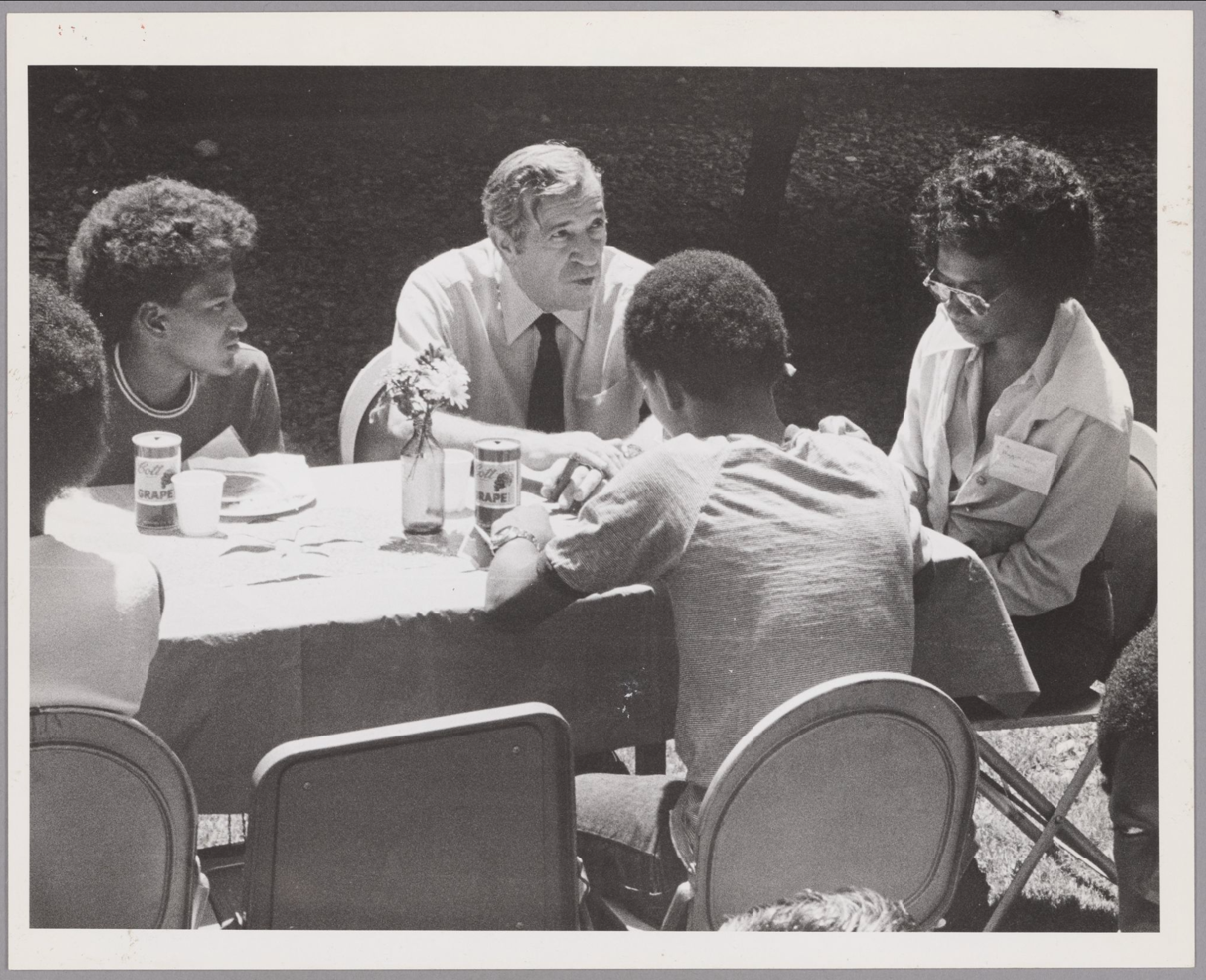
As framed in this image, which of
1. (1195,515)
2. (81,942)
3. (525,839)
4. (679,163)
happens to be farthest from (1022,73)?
(81,942)

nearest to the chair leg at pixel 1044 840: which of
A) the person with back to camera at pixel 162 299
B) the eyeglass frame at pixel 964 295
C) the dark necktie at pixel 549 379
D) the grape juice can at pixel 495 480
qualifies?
the eyeglass frame at pixel 964 295

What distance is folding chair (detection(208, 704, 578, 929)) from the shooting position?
206cm

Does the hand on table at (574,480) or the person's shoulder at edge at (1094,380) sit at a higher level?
the person's shoulder at edge at (1094,380)

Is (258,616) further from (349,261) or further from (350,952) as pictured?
(349,261)

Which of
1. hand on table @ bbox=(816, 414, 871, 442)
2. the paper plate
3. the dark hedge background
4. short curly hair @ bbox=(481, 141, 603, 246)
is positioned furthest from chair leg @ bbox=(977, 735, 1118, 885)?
short curly hair @ bbox=(481, 141, 603, 246)

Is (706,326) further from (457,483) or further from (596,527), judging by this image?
(457,483)

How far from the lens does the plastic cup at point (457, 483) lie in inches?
121

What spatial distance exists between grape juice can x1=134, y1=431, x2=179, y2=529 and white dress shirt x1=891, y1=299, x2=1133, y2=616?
1.75 m

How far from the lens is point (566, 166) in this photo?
3643mm

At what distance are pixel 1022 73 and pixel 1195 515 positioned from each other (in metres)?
0.94

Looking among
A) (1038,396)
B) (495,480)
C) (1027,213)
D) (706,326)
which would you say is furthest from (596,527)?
(1027,213)

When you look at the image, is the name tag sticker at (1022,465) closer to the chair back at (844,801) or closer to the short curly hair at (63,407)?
the chair back at (844,801)

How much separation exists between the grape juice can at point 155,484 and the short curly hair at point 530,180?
1187 millimetres

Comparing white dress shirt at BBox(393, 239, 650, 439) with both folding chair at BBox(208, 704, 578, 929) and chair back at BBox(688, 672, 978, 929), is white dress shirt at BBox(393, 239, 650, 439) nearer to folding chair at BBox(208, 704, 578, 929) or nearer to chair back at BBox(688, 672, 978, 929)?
chair back at BBox(688, 672, 978, 929)
